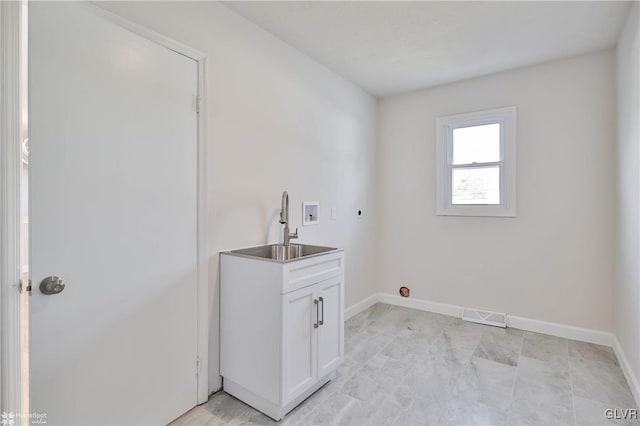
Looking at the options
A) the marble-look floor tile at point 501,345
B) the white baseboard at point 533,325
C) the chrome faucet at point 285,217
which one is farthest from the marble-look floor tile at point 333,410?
the white baseboard at point 533,325

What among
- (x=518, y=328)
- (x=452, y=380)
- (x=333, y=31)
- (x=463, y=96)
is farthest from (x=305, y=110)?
(x=518, y=328)

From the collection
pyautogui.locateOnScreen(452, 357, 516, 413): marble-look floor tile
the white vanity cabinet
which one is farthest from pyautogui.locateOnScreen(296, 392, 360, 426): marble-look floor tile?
pyautogui.locateOnScreen(452, 357, 516, 413): marble-look floor tile

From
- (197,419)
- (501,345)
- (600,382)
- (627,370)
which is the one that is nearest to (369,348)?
(501,345)

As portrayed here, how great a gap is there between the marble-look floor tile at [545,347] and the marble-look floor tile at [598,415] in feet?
1.75

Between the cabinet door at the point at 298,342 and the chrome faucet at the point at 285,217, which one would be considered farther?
the chrome faucet at the point at 285,217

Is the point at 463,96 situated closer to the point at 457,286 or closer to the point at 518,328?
the point at 457,286

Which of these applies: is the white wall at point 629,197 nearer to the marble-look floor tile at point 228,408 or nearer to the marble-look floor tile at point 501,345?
the marble-look floor tile at point 501,345

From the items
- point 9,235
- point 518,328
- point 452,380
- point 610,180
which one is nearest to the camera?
point 9,235

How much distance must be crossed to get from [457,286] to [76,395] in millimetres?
3311

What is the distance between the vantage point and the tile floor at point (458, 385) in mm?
1823

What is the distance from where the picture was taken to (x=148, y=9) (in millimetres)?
1685

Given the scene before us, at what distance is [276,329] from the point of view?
179 centimetres

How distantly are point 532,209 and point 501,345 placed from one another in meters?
1.32

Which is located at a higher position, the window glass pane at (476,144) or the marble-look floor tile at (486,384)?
the window glass pane at (476,144)
